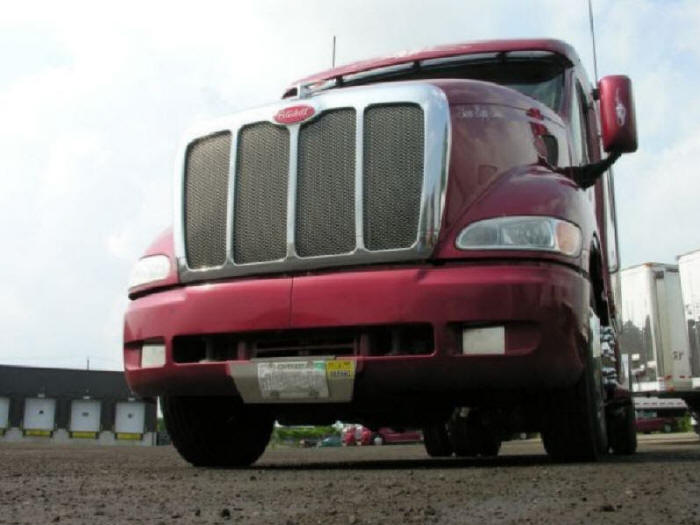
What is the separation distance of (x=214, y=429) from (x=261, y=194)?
1749 mm

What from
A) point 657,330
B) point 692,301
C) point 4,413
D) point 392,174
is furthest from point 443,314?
point 4,413

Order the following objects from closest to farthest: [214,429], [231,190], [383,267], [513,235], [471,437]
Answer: [513,235] → [383,267] → [231,190] → [214,429] → [471,437]

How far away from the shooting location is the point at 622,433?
8.31 meters

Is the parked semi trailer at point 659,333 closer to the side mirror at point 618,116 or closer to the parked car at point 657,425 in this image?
the side mirror at point 618,116

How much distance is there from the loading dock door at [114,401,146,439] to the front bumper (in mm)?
58122

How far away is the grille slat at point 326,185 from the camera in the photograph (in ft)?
16.9

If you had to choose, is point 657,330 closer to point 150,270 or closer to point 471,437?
point 471,437

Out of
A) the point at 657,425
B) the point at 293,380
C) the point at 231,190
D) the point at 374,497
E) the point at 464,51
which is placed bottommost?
the point at 657,425

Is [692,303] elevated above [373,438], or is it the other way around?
[692,303]

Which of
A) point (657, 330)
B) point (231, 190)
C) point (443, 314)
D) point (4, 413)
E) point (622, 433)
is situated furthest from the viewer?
point (4, 413)

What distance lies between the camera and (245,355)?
5227 mm

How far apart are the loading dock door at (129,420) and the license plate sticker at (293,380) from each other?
58021 mm

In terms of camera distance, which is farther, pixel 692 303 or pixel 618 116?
pixel 692 303

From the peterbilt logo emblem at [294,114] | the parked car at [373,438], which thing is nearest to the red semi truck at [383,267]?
the peterbilt logo emblem at [294,114]
